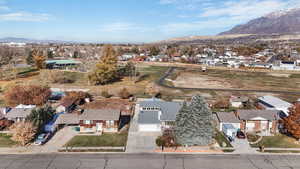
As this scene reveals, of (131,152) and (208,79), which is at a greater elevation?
(208,79)

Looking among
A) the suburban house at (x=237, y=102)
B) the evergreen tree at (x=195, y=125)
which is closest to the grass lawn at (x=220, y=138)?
the evergreen tree at (x=195, y=125)

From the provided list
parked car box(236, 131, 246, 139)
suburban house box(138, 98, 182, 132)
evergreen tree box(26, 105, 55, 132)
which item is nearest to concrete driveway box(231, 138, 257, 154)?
parked car box(236, 131, 246, 139)

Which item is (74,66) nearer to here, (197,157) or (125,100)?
(125,100)

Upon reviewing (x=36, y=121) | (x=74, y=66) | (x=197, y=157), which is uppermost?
(x=74, y=66)

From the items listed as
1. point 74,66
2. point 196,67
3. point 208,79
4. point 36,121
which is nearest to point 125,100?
point 36,121

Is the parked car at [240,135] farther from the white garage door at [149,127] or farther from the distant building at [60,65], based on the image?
the distant building at [60,65]

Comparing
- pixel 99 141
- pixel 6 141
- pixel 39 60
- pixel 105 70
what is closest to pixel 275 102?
pixel 99 141

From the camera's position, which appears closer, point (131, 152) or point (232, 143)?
point (131, 152)
